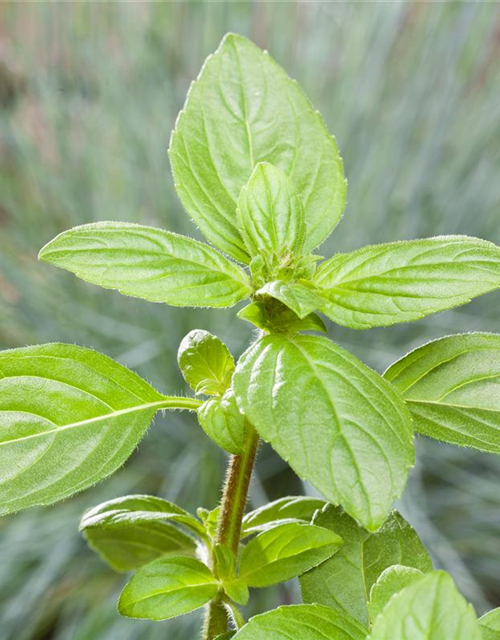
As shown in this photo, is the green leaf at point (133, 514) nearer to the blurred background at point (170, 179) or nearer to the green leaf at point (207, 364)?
the green leaf at point (207, 364)

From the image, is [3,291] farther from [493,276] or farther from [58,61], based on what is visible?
[493,276]

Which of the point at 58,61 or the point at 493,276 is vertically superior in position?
the point at 493,276

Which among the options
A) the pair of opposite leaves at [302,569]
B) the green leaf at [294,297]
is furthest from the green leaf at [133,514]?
the green leaf at [294,297]

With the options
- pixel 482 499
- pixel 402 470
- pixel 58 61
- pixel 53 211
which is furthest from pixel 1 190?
pixel 402 470

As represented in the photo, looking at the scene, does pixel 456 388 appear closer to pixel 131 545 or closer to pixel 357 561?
pixel 357 561

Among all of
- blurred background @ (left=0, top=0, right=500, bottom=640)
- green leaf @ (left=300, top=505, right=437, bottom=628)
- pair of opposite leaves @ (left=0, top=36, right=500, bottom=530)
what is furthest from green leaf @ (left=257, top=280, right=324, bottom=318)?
blurred background @ (left=0, top=0, right=500, bottom=640)

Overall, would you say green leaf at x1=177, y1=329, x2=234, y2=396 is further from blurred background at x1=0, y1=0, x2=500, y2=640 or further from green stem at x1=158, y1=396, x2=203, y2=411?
blurred background at x1=0, y1=0, x2=500, y2=640
